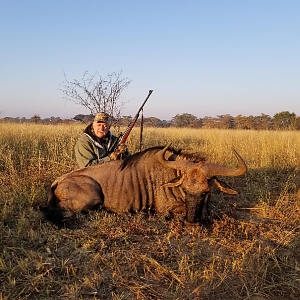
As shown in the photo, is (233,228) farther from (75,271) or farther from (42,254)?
(42,254)

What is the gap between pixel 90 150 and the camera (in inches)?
187

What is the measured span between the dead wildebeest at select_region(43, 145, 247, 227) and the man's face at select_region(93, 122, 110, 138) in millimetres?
910

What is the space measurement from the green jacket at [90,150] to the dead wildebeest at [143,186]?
0.44 m

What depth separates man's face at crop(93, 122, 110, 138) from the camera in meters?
4.84

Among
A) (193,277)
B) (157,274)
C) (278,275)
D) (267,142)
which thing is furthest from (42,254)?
(267,142)

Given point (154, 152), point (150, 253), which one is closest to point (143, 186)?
point (154, 152)

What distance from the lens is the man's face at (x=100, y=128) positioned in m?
4.84

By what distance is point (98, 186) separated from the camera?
397 centimetres

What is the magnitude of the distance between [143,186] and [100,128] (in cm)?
146

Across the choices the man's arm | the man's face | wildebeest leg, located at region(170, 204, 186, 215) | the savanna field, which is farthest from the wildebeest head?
the man's face

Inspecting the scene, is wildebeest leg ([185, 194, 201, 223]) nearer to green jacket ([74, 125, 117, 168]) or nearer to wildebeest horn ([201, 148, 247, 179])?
wildebeest horn ([201, 148, 247, 179])

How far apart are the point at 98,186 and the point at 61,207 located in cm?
61

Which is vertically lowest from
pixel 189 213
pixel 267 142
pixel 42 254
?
pixel 42 254

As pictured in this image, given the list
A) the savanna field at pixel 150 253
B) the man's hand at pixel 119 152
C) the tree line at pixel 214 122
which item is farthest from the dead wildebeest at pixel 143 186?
the tree line at pixel 214 122
